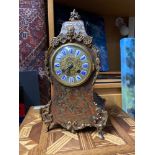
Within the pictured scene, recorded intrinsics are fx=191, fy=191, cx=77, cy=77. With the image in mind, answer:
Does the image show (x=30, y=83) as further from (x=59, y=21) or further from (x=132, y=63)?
(x=132, y=63)

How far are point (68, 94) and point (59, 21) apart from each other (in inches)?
21.2

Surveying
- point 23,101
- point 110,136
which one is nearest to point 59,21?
point 23,101

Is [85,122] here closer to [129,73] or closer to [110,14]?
[129,73]

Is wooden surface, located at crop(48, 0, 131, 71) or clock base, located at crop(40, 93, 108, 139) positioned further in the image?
wooden surface, located at crop(48, 0, 131, 71)

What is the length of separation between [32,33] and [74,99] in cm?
57

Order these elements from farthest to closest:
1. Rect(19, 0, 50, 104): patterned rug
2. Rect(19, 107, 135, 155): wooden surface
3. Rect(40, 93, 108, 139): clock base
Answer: Rect(19, 0, 50, 104): patterned rug, Rect(40, 93, 108, 139): clock base, Rect(19, 107, 135, 155): wooden surface

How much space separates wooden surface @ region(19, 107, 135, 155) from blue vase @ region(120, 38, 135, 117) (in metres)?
0.12

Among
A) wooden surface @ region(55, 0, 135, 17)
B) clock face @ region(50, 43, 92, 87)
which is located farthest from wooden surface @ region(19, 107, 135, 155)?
wooden surface @ region(55, 0, 135, 17)

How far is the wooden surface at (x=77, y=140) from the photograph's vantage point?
590 mm

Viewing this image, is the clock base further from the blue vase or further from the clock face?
the blue vase

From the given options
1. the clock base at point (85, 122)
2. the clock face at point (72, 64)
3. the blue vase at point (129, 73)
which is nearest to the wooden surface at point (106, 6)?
the blue vase at point (129, 73)

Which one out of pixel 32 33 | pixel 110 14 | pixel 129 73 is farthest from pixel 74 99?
pixel 110 14

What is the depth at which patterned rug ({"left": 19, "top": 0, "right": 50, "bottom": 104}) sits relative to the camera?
1105 mm

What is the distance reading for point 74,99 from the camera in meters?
0.74
